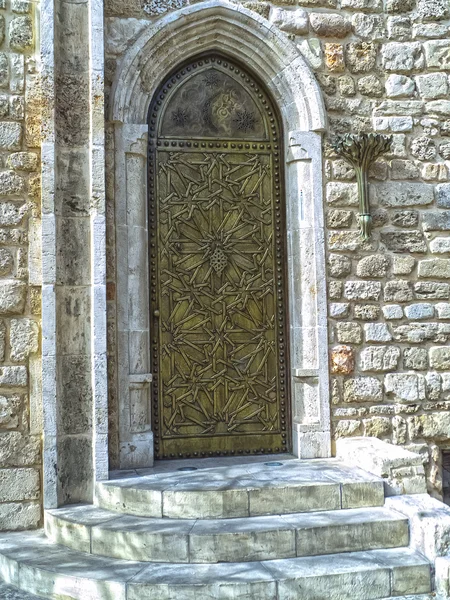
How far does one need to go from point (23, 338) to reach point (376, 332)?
2736 millimetres

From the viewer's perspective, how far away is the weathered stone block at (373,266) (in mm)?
5664

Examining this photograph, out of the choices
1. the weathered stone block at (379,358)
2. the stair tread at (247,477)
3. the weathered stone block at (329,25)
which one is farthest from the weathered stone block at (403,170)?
the stair tread at (247,477)

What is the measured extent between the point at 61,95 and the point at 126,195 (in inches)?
33.9

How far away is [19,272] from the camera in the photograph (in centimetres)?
500

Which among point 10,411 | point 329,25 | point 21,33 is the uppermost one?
point 329,25

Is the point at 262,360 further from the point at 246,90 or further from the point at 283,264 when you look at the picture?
the point at 246,90

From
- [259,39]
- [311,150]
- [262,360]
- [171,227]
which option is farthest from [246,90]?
[262,360]

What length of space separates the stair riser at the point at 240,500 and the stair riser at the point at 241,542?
0.21 metres

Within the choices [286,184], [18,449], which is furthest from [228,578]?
[286,184]

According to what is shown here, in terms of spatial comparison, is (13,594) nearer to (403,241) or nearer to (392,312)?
(392,312)

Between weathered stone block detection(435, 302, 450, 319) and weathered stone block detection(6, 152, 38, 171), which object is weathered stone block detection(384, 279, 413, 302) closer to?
weathered stone block detection(435, 302, 450, 319)

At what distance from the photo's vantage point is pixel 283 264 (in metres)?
5.84

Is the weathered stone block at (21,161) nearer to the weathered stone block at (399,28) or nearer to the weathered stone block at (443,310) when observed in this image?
the weathered stone block at (399,28)

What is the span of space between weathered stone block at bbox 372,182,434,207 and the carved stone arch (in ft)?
1.67
